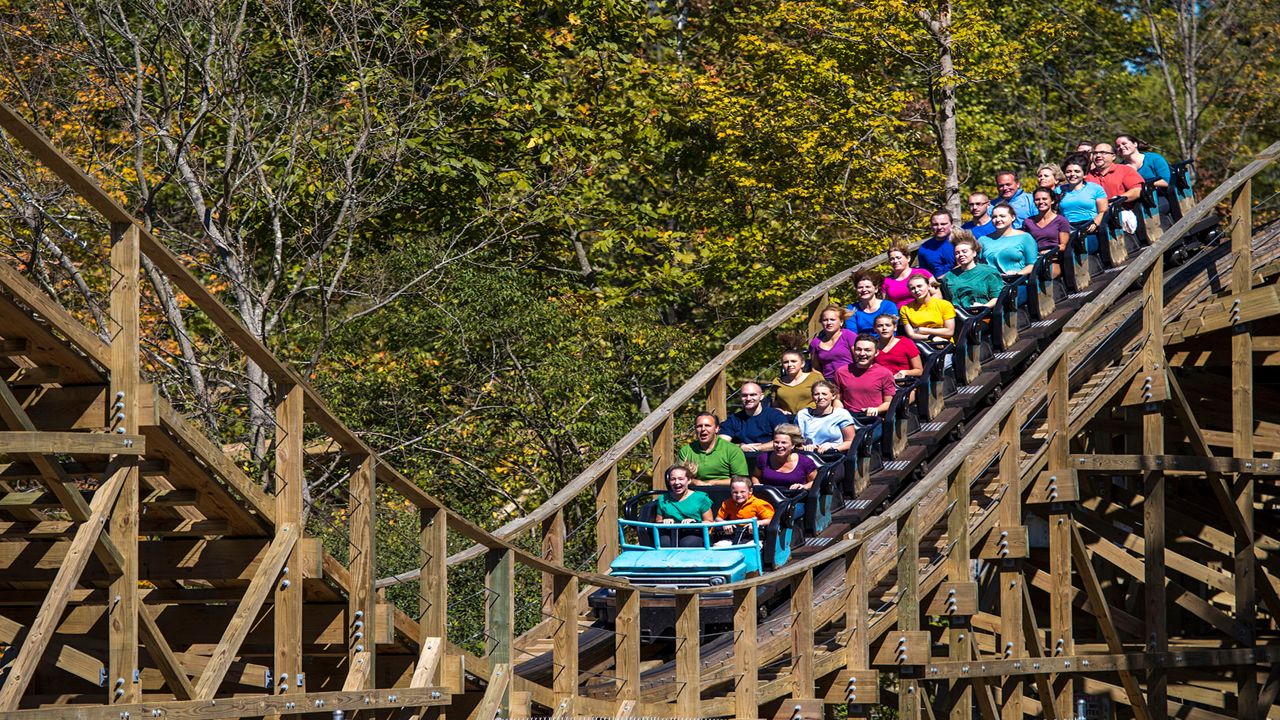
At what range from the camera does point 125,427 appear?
8.30 metres

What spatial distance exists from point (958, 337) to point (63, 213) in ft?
30.5

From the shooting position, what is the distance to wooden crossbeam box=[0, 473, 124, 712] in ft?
25.5

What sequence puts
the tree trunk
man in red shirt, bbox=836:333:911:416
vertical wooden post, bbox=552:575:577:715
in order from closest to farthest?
vertical wooden post, bbox=552:575:577:715
man in red shirt, bbox=836:333:911:416
the tree trunk

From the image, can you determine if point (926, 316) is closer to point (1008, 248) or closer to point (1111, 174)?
point (1008, 248)

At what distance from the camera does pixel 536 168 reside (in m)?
23.0

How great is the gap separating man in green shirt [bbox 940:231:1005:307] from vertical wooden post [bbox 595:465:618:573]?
12.3 feet

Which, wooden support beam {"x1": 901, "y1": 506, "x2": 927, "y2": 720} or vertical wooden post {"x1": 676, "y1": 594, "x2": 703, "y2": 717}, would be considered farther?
wooden support beam {"x1": 901, "y1": 506, "x2": 927, "y2": 720}

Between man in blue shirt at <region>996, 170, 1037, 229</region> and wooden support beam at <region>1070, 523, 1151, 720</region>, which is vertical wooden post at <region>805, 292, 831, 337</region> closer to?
man in blue shirt at <region>996, 170, 1037, 229</region>

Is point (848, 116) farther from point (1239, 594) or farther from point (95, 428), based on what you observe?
point (95, 428)

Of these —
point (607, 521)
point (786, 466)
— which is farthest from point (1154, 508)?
point (607, 521)

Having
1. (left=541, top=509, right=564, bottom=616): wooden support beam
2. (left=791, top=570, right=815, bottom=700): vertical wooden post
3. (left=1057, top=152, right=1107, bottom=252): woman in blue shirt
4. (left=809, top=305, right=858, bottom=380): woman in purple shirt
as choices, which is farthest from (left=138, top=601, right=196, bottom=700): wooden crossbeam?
(left=1057, top=152, right=1107, bottom=252): woman in blue shirt

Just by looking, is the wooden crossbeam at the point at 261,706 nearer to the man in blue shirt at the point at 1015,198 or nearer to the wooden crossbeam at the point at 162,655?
the wooden crossbeam at the point at 162,655

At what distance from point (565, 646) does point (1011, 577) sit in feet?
11.8

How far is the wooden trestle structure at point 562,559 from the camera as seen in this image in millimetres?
8328
